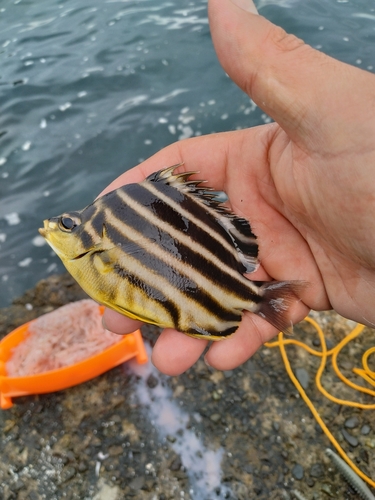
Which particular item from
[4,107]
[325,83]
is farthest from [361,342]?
[4,107]

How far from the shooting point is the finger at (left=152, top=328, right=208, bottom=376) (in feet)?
8.98

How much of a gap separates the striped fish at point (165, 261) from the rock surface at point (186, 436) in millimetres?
1516

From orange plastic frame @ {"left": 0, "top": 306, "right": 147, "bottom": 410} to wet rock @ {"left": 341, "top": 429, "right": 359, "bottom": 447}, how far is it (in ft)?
5.88

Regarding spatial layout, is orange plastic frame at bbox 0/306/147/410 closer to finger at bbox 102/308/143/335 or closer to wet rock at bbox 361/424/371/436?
finger at bbox 102/308/143/335

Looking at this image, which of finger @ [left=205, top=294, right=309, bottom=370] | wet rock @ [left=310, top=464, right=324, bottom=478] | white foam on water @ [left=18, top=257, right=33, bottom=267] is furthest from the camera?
white foam on water @ [left=18, top=257, right=33, bottom=267]

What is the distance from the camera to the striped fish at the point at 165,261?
2426 millimetres

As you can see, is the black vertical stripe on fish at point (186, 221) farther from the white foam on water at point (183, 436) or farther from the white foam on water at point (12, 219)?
the white foam on water at point (12, 219)

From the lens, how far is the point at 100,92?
8047 millimetres

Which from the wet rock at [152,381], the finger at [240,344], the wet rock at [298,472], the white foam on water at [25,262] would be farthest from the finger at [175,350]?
the white foam on water at [25,262]

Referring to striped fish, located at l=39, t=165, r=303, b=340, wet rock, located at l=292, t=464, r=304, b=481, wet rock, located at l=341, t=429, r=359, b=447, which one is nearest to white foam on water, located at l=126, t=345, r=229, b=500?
wet rock, located at l=292, t=464, r=304, b=481

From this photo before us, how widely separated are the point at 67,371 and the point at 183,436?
1.12 meters

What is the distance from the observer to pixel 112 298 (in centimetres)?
245

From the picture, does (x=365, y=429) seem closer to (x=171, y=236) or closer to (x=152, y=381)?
(x=152, y=381)

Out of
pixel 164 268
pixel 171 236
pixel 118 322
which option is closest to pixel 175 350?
pixel 118 322
